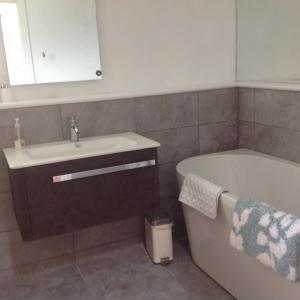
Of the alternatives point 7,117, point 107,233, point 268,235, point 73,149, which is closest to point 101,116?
point 73,149

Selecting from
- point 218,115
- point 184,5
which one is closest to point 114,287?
point 218,115

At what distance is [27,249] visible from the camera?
96.8 inches

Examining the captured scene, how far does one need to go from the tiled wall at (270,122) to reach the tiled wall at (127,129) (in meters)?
0.10

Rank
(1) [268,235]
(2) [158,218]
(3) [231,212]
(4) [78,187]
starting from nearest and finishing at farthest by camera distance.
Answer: (1) [268,235]
(3) [231,212]
(4) [78,187]
(2) [158,218]

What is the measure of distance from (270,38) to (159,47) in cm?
88

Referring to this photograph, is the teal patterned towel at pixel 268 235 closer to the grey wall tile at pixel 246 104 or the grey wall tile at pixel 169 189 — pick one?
the grey wall tile at pixel 169 189

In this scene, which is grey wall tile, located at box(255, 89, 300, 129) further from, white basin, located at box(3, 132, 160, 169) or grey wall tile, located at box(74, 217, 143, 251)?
grey wall tile, located at box(74, 217, 143, 251)

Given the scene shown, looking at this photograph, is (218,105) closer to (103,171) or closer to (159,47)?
(159,47)

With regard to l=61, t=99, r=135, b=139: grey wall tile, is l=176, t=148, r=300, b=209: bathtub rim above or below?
below

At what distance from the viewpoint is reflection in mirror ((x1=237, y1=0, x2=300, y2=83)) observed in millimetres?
2809

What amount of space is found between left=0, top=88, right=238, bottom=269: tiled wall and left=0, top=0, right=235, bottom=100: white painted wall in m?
0.11

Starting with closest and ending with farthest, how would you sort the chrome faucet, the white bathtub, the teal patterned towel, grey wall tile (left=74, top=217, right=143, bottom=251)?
the teal patterned towel, the white bathtub, the chrome faucet, grey wall tile (left=74, top=217, right=143, bottom=251)

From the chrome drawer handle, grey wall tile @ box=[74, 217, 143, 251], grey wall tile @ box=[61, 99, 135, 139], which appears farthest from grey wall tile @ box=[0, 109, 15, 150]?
grey wall tile @ box=[74, 217, 143, 251]

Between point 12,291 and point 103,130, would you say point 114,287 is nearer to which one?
point 12,291
